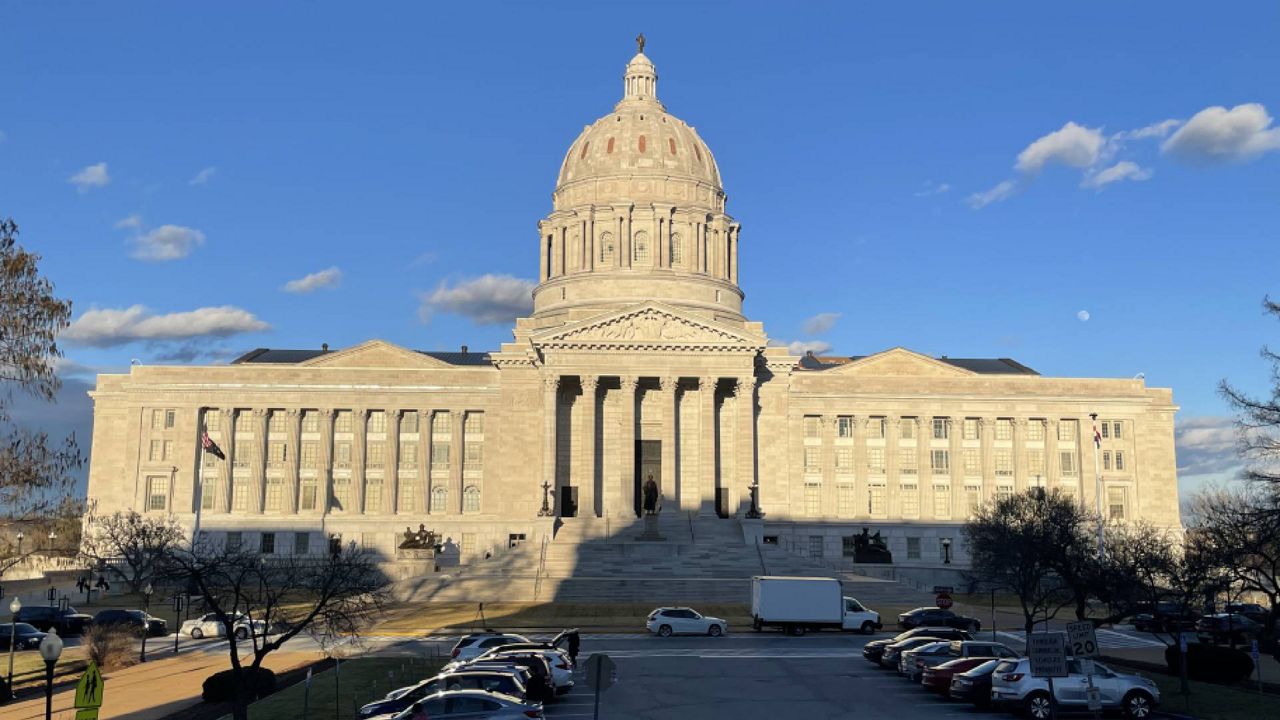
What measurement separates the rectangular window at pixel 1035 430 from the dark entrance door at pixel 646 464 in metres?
30.0

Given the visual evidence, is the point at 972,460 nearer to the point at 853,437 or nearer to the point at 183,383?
the point at 853,437

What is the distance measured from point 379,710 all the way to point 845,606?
30501mm

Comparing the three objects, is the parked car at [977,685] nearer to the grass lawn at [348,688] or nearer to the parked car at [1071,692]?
the parked car at [1071,692]

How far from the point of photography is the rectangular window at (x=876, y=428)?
305 ft

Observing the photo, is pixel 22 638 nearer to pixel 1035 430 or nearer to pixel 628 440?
pixel 628 440

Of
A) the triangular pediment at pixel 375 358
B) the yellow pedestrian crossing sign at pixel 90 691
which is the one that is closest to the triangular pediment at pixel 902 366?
the triangular pediment at pixel 375 358

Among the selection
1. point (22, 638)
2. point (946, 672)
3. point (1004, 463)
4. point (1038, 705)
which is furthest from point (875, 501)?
point (1038, 705)

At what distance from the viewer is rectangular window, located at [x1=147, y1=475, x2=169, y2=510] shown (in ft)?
289

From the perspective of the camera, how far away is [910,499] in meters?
91.9

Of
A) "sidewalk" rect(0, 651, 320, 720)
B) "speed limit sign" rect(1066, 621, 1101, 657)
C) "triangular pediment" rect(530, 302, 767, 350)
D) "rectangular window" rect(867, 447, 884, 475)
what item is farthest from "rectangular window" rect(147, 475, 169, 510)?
"speed limit sign" rect(1066, 621, 1101, 657)

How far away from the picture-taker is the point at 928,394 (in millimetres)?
92750

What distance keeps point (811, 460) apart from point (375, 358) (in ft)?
116

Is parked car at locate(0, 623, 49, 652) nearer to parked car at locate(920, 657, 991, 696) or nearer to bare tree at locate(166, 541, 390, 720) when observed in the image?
bare tree at locate(166, 541, 390, 720)

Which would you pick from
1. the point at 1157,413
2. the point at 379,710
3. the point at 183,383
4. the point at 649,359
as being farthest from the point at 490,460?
the point at 379,710
